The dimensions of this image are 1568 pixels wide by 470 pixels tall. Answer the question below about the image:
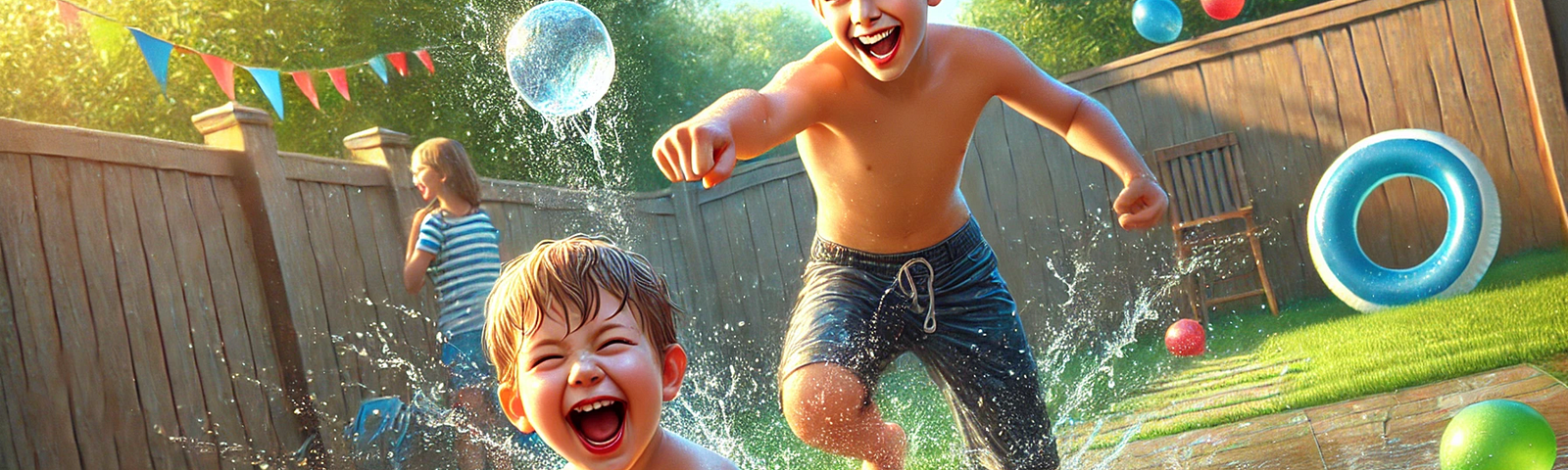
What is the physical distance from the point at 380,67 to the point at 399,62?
3.5 inches

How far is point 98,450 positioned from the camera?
2.90 m

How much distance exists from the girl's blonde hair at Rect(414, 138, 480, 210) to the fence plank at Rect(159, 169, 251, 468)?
62 centimetres

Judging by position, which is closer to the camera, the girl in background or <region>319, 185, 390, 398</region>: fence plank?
the girl in background

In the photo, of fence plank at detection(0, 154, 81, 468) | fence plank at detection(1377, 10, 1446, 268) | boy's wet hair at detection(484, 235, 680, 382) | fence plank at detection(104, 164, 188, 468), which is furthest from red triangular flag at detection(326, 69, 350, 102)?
fence plank at detection(1377, 10, 1446, 268)

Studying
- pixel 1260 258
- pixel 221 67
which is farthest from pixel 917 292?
pixel 221 67

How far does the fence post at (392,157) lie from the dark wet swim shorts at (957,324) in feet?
6.99

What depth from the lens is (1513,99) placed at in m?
3.96

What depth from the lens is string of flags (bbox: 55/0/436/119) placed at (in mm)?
3682

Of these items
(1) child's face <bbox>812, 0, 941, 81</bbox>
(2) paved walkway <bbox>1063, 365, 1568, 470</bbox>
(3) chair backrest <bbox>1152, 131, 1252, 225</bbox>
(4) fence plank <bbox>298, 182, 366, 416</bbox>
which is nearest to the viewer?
(1) child's face <bbox>812, 0, 941, 81</bbox>

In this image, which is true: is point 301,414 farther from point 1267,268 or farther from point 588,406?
point 1267,268

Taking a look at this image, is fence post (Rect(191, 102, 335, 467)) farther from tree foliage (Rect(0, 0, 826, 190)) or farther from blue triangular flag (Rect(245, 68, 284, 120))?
tree foliage (Rect(0, 0, 826, 190))

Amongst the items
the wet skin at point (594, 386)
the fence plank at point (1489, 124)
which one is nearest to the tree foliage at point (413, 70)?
the fence plank at point (1489, 124)

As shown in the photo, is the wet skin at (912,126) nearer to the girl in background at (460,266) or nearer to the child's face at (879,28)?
the child's face at (879,28)

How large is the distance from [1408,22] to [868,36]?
3037 millimetres
